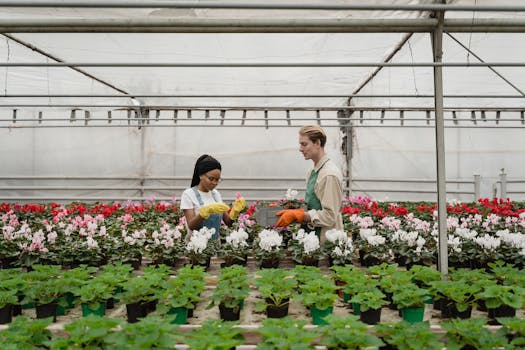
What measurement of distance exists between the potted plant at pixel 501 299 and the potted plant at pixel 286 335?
107 centimetres

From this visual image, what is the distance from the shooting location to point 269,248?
3758 mm

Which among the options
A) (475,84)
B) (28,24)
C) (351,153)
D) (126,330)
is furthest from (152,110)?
(126,330)

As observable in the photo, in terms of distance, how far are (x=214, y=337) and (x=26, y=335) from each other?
0.87 m

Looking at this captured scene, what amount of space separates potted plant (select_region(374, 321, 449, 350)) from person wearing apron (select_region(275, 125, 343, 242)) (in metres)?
1.38

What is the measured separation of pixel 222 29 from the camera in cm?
317

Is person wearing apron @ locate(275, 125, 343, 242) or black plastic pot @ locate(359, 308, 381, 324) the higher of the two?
person wearing apron @ locate(275, 125, 343, 242)

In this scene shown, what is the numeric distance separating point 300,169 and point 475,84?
4.35 meters

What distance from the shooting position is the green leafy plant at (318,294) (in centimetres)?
254

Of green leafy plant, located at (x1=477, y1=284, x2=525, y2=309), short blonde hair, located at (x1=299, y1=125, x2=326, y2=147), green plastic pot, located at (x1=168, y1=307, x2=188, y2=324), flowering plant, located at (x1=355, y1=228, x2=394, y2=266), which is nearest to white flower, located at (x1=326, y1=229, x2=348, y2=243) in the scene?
flowering plant, located at (x1=355, y1=228, x2=394, y2=266)

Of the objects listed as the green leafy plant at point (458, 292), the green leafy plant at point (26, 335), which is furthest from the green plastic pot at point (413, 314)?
the green leafy plant at point (26, 335)

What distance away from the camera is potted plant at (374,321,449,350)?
1.98 meters

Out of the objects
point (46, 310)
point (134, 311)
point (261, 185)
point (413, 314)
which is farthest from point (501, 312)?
point (261, 185)

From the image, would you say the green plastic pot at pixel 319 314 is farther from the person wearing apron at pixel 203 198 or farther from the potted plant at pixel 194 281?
the person wearing apron at pixel 203 198

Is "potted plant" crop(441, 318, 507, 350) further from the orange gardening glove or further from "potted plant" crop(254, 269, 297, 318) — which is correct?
the orange gardening glove
